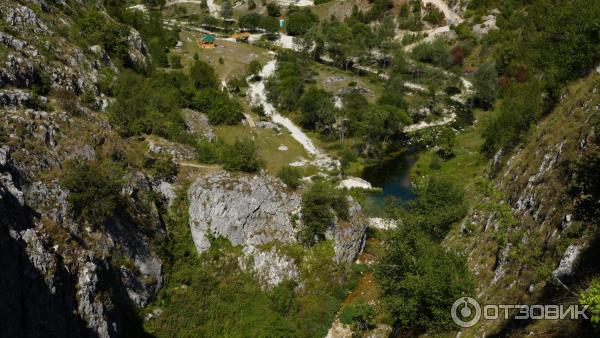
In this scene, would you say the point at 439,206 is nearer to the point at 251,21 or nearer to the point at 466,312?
the point at 466,312

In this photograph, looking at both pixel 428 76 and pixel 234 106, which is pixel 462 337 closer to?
pixel 234 106

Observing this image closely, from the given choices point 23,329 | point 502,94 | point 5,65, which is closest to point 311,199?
point 23,329

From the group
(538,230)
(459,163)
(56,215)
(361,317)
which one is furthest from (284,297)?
(459,163)

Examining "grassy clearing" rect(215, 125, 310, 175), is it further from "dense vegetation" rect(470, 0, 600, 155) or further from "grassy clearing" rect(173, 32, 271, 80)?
"dense vegetation" rect(470, 0, 600, 155)

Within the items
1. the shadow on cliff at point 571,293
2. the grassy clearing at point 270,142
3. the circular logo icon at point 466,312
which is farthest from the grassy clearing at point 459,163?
the shadow on cliff at point 571,293

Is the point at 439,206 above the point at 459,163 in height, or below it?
above

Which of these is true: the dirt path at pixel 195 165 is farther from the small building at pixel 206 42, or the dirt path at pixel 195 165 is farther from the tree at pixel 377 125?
the small building at pixel 206 42
